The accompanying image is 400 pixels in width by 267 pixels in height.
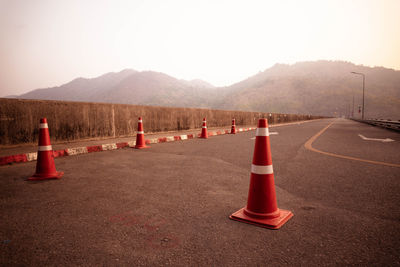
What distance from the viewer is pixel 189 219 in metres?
2.64

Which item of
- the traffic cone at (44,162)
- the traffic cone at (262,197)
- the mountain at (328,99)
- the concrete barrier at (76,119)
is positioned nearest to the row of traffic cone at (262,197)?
the traffic cone at (262,197)

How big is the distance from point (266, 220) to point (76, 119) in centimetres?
755

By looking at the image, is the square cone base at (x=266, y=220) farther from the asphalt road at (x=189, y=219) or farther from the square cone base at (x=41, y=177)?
the square cone base at (x=41, y=177)

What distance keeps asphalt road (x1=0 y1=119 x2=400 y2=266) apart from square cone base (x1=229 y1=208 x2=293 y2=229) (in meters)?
0.06

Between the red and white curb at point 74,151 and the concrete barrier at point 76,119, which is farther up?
the concrete barrier at point 76,119

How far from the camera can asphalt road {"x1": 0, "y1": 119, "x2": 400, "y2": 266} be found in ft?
6.46

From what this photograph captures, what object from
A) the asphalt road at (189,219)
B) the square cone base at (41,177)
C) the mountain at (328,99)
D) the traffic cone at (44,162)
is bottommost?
the asphalt road at (189,219)

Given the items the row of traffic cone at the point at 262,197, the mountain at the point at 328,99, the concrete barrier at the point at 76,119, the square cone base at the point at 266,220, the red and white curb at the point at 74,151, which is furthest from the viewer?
the mountain at the point at 328,99

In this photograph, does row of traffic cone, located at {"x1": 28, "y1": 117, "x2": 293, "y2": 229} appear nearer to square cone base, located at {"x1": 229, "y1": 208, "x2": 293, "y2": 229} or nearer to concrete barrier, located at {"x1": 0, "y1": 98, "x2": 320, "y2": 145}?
square cone base, located at {"x1": 229, "y1": 208, "x2": 293, "y2": 229}

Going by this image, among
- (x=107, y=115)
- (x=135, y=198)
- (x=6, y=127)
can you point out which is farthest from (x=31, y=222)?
(x=107, y=115)

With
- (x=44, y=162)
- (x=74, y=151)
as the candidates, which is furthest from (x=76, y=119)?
(x=44, y=162)

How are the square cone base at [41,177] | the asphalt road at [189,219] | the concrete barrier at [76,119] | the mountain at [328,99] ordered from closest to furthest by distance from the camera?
the asphalt road at [189,219], the square cone base at [41,177], the concrete barrier at [76,119], the mountain at [328,99]

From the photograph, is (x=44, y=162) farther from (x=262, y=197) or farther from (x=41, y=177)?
(x=262, y=197)

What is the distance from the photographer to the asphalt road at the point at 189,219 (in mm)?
1968
